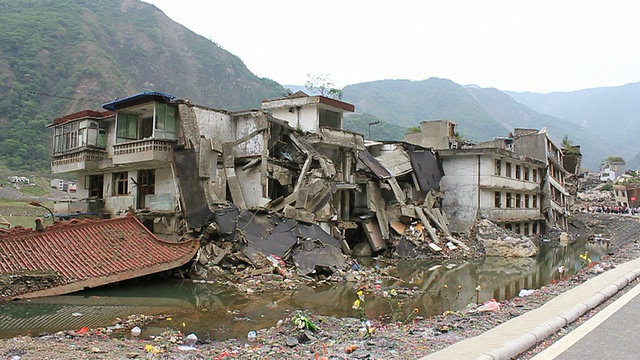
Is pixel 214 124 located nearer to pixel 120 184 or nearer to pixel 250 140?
pixel 250 140

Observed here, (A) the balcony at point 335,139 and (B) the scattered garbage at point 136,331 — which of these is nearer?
(B) the scattered garbage at point 136,331

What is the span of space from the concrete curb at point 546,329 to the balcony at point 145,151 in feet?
54.1

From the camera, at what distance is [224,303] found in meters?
13.6

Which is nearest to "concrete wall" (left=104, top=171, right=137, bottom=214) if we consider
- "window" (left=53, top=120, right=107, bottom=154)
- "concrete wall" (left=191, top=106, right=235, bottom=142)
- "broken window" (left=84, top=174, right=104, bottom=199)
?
"broken window" (left=84, top=174, right=104, bottom=199)

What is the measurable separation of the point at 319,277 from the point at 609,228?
127ft

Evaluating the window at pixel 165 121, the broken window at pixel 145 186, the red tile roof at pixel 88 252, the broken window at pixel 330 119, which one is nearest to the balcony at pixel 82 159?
the broken window at pixel 145 186

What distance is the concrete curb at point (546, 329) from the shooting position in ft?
17.8

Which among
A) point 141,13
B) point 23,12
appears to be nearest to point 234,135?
point 23,12

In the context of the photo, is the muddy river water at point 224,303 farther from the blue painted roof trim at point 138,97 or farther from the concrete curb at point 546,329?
the blue painted roof trim at point 138,97

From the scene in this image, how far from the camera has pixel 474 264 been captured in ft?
78.6

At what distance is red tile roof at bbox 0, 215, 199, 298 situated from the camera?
43.9 feet

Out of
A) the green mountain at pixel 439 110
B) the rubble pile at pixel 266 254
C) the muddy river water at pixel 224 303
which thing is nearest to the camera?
the muddy river water at pixel 224 303

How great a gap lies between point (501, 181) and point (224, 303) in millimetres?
23782

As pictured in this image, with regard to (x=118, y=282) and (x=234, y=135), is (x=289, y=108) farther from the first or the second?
(x=118, y=282)
